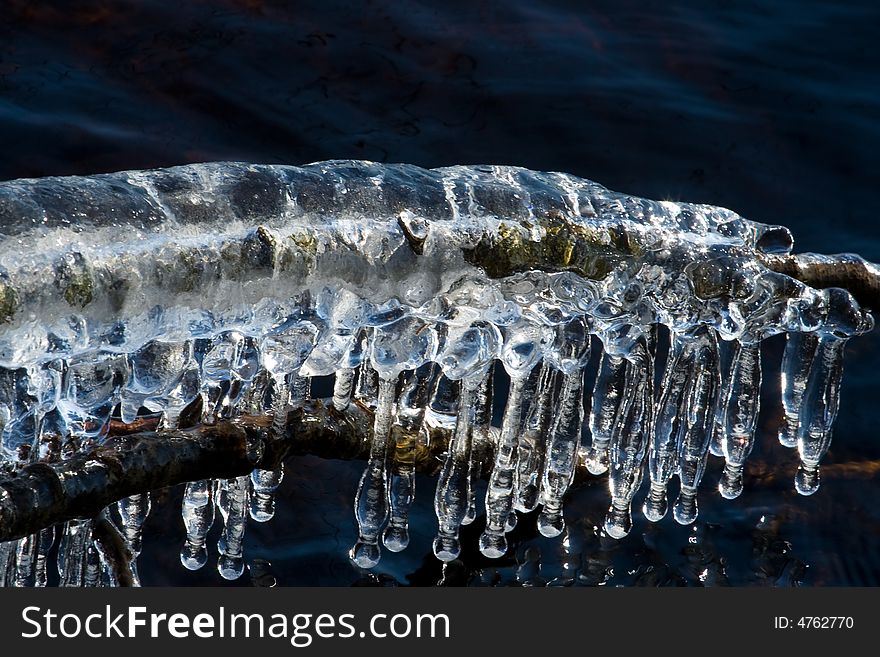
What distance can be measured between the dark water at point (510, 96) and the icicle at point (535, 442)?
1164 mm

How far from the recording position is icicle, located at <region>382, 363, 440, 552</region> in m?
3.64

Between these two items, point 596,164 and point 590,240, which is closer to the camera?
point 590,240

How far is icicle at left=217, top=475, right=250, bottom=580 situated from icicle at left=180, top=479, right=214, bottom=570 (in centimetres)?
5

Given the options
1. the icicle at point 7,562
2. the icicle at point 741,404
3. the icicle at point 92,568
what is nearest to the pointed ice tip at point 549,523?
the icicle at point 741,404

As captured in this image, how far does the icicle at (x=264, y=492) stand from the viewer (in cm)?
368

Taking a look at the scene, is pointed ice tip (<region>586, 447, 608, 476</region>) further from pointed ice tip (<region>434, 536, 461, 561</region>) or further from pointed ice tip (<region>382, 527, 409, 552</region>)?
pointed ice tip (<region>382, 527, 409, 552</region>)

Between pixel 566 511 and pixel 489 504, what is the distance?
2.07 feet

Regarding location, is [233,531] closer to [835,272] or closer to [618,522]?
[618,522]

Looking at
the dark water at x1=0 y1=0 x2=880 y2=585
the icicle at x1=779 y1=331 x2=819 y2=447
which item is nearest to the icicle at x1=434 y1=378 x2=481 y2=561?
the icicle at x1=779 y1=331 x2=819 y2=447

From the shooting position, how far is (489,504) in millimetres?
3789

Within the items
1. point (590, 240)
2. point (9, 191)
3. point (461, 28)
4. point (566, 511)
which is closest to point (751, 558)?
point (566, 511)

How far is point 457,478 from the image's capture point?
12.1 ft

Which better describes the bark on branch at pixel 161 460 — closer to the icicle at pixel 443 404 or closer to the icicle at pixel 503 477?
the icicle at pixel 443 404

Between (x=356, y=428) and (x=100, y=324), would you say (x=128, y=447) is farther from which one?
(x=356, y=428)
